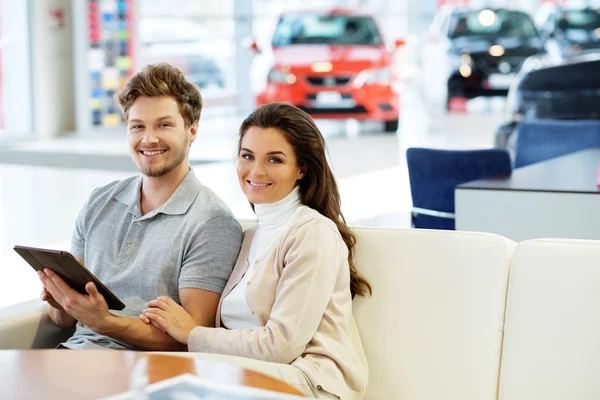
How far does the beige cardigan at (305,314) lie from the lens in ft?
7.23

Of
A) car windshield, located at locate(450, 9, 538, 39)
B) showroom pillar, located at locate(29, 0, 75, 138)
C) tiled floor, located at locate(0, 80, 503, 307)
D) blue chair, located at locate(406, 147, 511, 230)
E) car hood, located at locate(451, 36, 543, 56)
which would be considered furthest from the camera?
car windshield, located at locate(450, 9, 538, 39)

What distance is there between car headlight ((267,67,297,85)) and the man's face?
28.4 ft

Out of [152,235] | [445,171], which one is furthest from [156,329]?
[445,171]

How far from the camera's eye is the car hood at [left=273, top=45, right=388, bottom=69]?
1147 cm

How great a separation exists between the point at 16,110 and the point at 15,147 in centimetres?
101

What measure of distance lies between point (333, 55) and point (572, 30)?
4.23 meters

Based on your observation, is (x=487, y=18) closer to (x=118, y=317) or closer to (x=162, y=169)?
(x=162, y=169)

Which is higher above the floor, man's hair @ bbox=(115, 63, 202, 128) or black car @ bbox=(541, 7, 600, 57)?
black car @ bbox=(541, 7, 600, 57)

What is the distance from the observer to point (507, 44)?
1426 centimetres

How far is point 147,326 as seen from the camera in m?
2.41

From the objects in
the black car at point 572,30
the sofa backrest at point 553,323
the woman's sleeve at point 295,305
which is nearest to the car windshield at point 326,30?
the black car at point 572,30

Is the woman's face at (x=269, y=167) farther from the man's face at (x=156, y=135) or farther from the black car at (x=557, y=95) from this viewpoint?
the black car at (x=557, y=95)

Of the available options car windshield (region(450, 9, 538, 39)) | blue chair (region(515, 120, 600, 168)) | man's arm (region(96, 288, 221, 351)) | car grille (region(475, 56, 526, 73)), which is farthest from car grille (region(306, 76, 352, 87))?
man's arm (region(96, 288, 221, 351))

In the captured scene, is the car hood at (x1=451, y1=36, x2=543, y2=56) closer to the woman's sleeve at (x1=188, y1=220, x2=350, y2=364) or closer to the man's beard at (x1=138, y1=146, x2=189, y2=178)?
the man's beard at (x1=138, y1=146, x2=189, y2=178)
